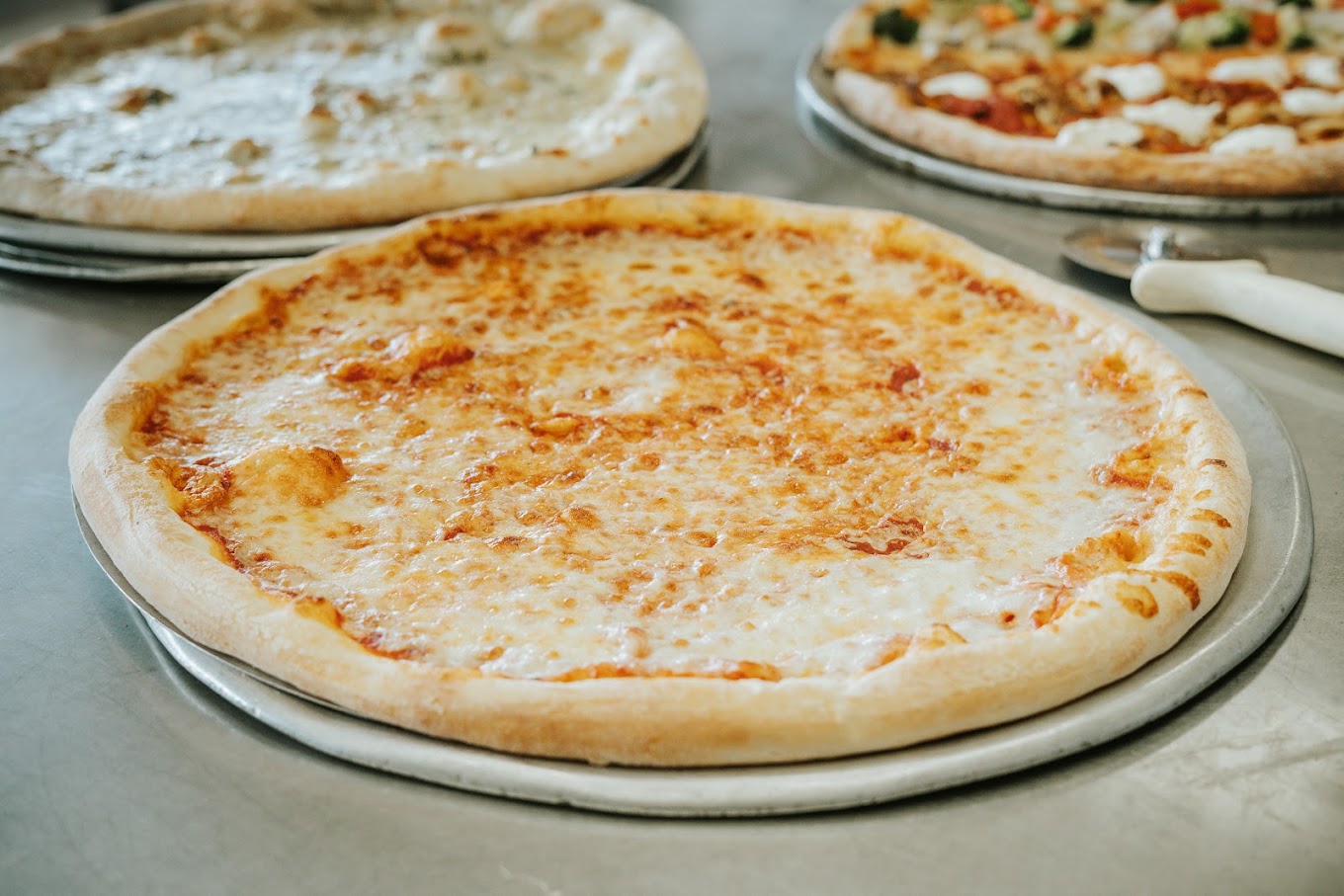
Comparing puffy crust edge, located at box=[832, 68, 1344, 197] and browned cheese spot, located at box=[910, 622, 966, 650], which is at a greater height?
browned cheese spot, located at box=[910, 622, 966, 650]

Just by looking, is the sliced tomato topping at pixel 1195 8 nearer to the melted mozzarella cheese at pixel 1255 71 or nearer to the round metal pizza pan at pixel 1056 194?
the melted mozzarella cheese at pixel 1255 71

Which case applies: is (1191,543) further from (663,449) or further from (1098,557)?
(663,449)

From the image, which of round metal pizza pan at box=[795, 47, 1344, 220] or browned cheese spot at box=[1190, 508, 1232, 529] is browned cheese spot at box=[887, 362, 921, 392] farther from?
round metal pizza pan at box=[795, 47, 1344, 220]

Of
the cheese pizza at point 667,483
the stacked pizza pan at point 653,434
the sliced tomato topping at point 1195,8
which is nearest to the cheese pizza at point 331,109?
the stacked pizza pan at point 653,434

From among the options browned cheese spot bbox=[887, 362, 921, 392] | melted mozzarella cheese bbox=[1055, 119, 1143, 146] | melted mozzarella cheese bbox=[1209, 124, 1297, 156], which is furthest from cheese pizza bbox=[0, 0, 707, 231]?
melted mozzarella cheese bbox=[1209, 124, 1297, 156]

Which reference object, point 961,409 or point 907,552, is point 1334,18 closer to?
point 961,409

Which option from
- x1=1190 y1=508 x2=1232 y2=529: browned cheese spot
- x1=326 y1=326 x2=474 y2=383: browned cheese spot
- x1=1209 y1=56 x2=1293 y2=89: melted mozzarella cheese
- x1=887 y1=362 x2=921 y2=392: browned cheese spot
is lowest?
x1=1209 y1=56 x2=1293 y2=89: melted mozzarella cheese
